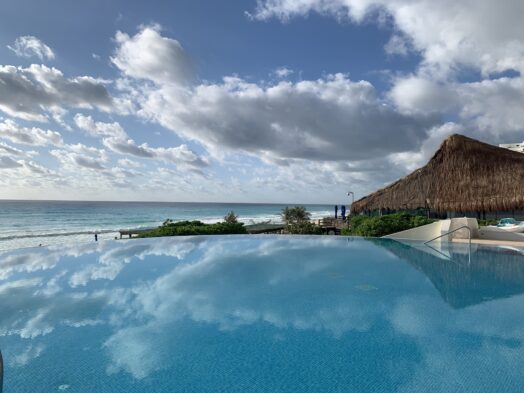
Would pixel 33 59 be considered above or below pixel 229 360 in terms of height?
above

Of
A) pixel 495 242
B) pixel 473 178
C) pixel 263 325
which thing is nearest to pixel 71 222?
pixel 473 178

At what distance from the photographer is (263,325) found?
4.21m

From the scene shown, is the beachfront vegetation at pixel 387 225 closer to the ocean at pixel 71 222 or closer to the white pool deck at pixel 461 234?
the white pool deck at pixel 461 234

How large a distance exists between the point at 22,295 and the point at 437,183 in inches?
416

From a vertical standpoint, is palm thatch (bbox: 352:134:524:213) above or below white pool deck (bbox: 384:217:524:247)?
above

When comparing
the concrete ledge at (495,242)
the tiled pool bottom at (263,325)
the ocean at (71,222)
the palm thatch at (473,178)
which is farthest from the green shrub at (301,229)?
the ocean at (71,222)

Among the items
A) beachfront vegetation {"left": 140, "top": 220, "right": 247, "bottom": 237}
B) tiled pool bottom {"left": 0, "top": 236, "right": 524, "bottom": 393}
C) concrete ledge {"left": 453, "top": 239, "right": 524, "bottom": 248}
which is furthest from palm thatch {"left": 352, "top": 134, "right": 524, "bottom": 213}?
beachfront vegetation {"left": 140, "top": 220, "right": 247, "bottom": 237}

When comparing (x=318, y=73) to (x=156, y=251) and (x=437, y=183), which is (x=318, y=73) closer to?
(x=437, y=183)

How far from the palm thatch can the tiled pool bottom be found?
75.7 inches

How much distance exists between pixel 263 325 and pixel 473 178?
8.37 meters

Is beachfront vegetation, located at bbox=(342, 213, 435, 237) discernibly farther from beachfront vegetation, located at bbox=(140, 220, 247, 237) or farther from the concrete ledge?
beachfront vegetation, located at bbox=(140, 220, 247, 237)

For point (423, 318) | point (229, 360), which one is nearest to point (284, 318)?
point (229, 360)

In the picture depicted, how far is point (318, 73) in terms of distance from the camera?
1376cm

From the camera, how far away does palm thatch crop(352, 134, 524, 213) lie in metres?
9.26
